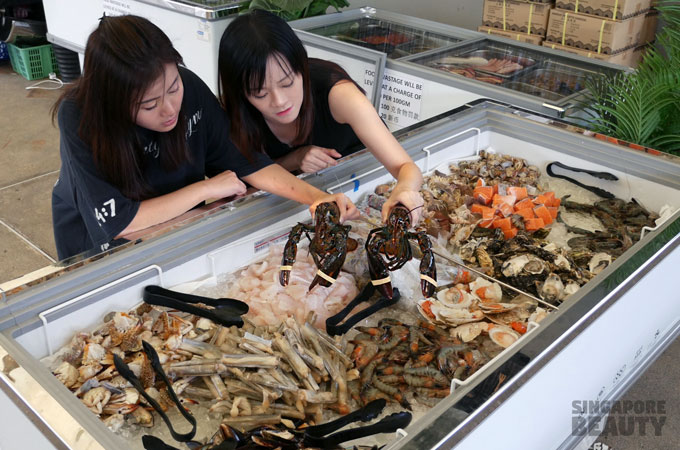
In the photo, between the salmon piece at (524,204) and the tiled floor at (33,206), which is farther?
the tiled floor at (33,206)

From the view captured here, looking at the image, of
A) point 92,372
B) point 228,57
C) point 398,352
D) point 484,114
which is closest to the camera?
point 92,372

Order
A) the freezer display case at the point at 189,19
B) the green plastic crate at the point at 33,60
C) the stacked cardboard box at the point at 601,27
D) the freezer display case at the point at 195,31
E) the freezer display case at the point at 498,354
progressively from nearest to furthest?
1. the freezer display case at the point at 498,354
2. the freezer display case at the point at 195,31
3. the stacked cardboard box at the point at 601,27
4. the freezer display case at the point at 189,19
5. the green plastic crate at the point at 33,60

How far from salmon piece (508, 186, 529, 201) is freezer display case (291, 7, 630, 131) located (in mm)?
546

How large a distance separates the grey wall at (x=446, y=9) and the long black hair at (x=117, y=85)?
11.6 ft

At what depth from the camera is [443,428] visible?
3.32 feet

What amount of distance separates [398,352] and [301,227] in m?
0.38

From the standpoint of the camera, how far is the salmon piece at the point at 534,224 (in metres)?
1.92

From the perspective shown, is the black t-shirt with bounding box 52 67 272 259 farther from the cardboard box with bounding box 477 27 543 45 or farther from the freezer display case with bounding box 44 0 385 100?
the cardboard box with bounding box 477 27 543 45

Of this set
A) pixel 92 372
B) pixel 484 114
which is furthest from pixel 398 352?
pixel 484 114

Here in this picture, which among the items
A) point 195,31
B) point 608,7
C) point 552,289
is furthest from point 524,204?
point 195,31

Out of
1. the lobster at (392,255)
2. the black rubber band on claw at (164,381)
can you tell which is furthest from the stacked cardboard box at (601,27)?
the black rubber band on claw at (164,381)

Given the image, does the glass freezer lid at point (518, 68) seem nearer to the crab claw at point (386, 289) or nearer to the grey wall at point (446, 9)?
the crab claw at point (386, 289)

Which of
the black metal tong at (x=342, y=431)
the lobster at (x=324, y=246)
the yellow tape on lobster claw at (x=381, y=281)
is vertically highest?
the lobster at (x=324, y=246)

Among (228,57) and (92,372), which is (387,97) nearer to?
(228,57)
